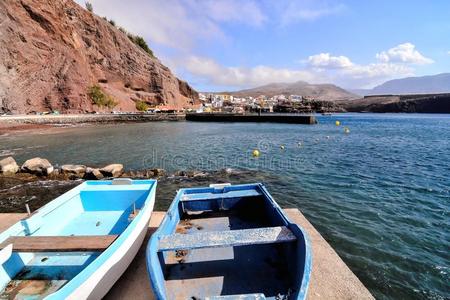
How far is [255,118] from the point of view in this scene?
225 feet

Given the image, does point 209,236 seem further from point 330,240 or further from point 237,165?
point 237,165

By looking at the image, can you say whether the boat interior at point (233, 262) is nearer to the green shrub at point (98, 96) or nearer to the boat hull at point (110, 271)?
the boat hull at point (110, 271)

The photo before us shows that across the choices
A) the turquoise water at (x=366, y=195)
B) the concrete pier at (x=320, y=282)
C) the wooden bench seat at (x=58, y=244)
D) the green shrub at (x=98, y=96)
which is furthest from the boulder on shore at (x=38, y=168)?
the green shrub at (x=98, y=96)

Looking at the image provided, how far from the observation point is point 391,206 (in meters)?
10.0

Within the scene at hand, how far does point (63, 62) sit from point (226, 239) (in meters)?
71.8

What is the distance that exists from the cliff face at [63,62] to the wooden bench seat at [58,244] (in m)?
60.1

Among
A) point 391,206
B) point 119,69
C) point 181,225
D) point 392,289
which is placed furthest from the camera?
point 119,69

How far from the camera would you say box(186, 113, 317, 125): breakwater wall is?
6196 cm

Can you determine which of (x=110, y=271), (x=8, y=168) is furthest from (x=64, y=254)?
(x=8, y=168)

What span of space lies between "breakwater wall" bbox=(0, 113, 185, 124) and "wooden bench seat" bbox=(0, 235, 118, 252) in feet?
168

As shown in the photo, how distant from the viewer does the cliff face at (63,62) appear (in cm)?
4975

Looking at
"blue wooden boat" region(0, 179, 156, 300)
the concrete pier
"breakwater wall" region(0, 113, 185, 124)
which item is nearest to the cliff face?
"breakwater wall" region(0, 113, 185, 124)

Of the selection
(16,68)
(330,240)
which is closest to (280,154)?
(330,240)

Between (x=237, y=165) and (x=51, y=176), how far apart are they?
1176 cm
